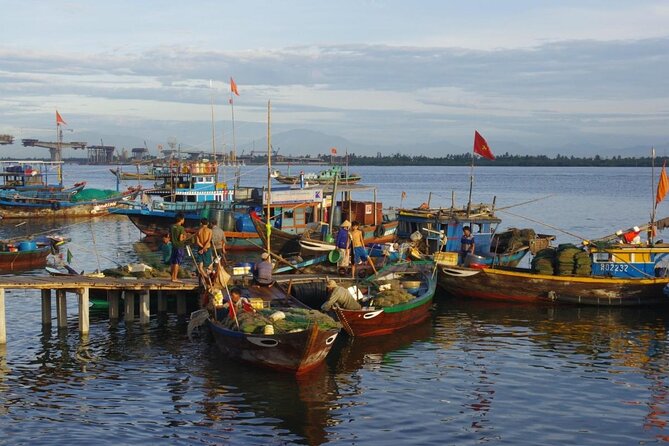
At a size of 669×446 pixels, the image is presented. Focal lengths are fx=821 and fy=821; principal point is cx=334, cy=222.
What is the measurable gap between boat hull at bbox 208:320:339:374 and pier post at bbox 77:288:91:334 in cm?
533

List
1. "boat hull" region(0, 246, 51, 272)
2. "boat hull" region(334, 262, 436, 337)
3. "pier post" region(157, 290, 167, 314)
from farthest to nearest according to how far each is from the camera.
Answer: "boat hull" region(0, 246, 51, 272), "pier post" region(157, 290, 167, 314), "boat hull" region(334, 262, 436, 337)

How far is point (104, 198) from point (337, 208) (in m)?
30.9

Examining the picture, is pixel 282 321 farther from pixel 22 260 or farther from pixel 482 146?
pixel 22 260

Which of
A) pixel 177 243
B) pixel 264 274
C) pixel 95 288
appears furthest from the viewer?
pixel 95 288

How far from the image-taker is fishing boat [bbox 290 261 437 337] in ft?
73.7

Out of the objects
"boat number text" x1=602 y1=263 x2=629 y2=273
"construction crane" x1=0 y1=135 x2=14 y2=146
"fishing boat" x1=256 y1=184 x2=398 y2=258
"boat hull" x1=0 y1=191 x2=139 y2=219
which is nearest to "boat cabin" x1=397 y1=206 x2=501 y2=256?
"fishing boat" x1=256 y1=184 x2=398 y2=258

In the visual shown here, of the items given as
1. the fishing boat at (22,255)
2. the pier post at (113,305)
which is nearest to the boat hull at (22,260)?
the fishing boat at (22,255)

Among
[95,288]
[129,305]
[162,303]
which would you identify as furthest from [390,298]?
[95,288]

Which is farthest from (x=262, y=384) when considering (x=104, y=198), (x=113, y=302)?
(x=104, y=198)

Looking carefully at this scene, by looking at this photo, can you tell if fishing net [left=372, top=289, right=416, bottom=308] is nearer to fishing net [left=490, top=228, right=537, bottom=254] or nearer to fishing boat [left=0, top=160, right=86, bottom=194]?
fishing net [left=490, top=228, right=537, bottom=254]

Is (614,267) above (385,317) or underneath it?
above

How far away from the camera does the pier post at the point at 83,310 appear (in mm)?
22922

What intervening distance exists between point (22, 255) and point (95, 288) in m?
12.9

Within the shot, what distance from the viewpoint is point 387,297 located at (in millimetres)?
23484
